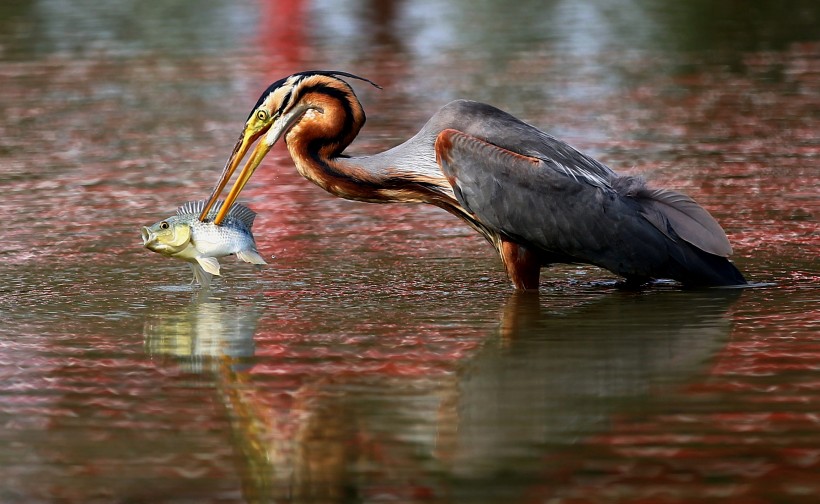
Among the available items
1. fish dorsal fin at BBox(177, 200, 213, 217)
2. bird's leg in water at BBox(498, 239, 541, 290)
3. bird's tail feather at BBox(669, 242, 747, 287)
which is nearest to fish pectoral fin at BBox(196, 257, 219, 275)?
fish dorsal fin at BBox(177, 200, 213, 217)

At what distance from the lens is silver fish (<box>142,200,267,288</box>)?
8898 millimetres

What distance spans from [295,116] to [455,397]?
3079 millimetres

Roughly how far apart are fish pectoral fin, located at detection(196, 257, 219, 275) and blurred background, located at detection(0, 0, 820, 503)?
23cm

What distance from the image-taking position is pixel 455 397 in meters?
6.86

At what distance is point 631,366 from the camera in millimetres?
7363

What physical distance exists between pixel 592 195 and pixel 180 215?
2.44 meters

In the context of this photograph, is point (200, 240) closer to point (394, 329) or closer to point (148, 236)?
point (148, 236)

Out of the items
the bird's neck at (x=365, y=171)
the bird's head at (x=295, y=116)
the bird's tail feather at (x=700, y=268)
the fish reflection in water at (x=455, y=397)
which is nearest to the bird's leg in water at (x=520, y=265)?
the fish reflection in water at (x=455, y=397)

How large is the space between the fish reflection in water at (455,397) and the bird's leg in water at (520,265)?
295mm

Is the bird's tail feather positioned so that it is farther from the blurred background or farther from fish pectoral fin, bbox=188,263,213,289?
fish pectoral fin, bbox=188,263,213,289

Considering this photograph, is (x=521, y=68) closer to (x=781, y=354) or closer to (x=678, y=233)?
(x=678, y=233)

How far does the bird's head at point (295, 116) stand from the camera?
9305 millimetres

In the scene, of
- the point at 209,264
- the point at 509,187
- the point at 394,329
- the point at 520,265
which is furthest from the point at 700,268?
the point at 209,264

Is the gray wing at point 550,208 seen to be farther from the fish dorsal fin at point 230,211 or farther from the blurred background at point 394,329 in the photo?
the fish dorsal fin at point 230,211
